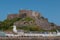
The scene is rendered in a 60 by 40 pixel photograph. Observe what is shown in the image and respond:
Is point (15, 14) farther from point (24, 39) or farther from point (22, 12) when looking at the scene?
point (24, 39)

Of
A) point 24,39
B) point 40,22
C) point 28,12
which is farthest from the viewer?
point 28,12

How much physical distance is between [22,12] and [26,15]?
231 cm

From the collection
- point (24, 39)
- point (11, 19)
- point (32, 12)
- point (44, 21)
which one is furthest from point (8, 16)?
point (24, 39)

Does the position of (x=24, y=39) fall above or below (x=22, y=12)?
below

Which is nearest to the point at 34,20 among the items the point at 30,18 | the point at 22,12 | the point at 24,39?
the point at 30,18

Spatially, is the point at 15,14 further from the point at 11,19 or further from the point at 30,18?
the point at 30,18

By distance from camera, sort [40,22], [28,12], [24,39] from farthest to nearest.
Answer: [28,12]
[40,22]
[24,39]

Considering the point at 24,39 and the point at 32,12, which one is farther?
the point at 32,12

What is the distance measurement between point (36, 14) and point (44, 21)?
8.84 meters

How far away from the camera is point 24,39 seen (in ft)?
77.4

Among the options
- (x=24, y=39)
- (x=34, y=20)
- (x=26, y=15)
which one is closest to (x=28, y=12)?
(x=26, y=15)

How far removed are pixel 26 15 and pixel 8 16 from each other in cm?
599

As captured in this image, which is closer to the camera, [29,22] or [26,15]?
[29,22]

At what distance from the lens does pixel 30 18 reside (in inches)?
3297
